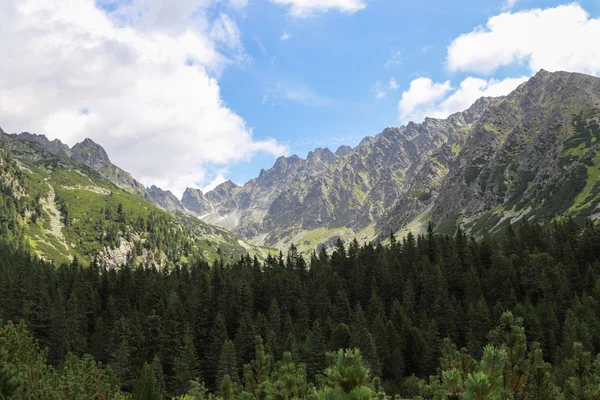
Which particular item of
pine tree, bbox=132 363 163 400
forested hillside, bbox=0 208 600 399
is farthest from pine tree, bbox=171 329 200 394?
pine tree, bbox=132 363 163 400

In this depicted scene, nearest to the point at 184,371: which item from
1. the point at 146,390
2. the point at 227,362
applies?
the point at 227,362

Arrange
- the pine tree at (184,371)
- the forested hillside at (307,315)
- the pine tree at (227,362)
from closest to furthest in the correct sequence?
the forested hillside at (307,315)
the pine tree at (184,371)
the pine tree at (227,362)

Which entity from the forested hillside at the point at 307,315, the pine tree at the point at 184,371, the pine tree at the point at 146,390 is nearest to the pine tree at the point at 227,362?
the forested hillside at the point at 307,315

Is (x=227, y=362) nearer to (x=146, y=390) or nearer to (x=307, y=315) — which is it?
(x=146, y=390)

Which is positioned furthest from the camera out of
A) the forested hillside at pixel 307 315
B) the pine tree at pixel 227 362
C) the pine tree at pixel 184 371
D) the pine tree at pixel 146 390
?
the pine tree at pixel 227 362

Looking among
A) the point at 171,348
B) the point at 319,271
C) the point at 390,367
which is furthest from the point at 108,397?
the point at 319,271

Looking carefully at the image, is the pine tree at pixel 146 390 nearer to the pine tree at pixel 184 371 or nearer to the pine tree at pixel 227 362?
the pine tree at pixel 184 371

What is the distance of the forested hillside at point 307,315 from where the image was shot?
Result: 69625 mm

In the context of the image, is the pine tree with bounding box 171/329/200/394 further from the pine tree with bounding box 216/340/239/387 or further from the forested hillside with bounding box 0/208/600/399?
the pine tree with bounding box 216/340/239/387

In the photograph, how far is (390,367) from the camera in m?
83.1

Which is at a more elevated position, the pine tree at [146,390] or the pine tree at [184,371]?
the pine tree at [146,390]

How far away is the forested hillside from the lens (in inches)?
2741

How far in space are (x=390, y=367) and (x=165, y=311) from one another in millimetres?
56672

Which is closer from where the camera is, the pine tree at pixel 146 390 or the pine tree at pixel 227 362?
the pine tree at pixel 146 390
